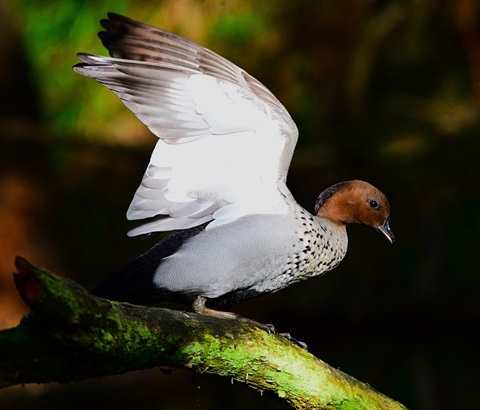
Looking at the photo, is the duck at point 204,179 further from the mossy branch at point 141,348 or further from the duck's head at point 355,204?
the mossy branch at point 141,348

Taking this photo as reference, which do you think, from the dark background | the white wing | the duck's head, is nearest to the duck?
the white wing

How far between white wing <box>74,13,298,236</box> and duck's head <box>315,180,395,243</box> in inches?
19.3

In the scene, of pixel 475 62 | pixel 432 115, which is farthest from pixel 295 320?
pixel 475 62

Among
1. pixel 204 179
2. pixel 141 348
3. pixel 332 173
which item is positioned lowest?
pixel 332 173

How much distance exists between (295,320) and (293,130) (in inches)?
130

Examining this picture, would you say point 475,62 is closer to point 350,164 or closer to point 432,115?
point 432,115

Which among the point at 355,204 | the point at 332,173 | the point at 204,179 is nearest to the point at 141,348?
the point at 204,179

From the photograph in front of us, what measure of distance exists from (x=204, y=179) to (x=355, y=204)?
0.78m

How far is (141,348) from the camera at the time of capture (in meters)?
2.56

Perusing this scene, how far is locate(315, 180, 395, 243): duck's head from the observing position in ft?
13.2

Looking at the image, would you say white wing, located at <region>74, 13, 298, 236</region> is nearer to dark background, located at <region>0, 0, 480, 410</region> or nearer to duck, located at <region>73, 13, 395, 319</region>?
duck, located at <region>73, 13, 395, 319</region>

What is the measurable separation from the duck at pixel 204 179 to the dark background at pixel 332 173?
274 centimetres

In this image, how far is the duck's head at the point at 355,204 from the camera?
402cm

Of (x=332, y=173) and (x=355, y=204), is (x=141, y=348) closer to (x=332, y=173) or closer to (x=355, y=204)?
(x=355, y=204)
